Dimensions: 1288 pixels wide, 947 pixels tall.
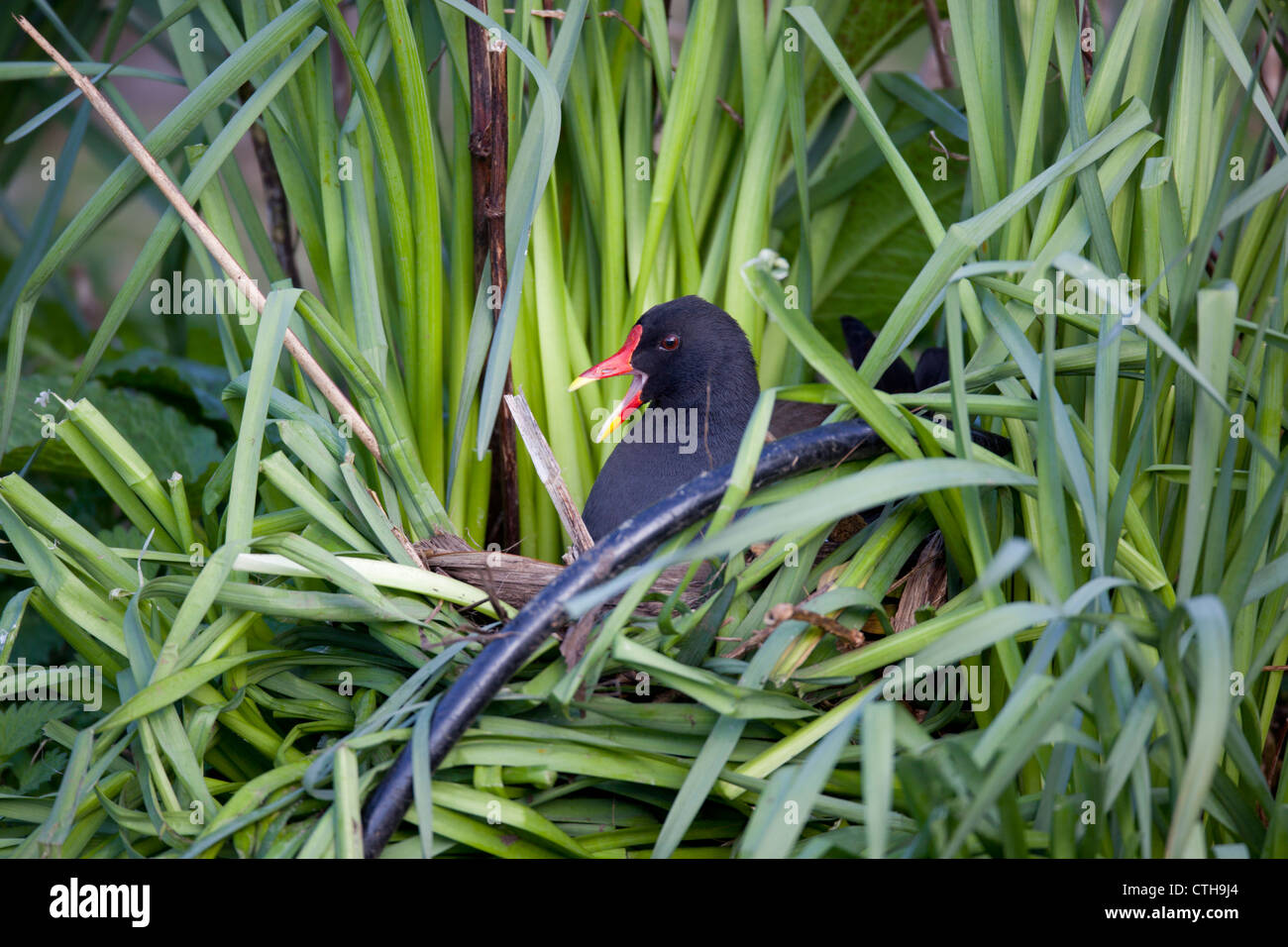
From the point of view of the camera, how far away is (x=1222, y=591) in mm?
920

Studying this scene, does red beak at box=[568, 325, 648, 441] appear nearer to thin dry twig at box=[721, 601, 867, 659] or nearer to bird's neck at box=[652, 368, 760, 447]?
bird's neck at box=[652, 368, 760, 447]

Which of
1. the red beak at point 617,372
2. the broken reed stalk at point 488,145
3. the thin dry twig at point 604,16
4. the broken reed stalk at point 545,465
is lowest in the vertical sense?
the broken reed stalk at point 545,465

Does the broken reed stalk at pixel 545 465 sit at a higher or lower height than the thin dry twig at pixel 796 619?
higher

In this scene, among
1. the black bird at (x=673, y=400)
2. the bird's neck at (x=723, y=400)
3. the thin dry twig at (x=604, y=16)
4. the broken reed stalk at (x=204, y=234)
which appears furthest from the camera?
the bird's neck at (x=723, y=400)

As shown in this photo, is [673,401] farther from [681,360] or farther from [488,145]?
[488,145]

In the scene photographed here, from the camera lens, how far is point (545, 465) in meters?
1.28

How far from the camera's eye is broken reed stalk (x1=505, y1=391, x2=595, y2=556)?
127 cm

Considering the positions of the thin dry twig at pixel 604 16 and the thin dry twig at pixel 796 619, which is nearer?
the thin dry twig at pixel 796 619

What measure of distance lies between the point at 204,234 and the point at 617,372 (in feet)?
2.01

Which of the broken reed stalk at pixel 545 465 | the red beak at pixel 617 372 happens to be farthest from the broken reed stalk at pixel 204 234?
the red beak at pixel 617 372

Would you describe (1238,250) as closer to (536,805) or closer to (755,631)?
(755,631)

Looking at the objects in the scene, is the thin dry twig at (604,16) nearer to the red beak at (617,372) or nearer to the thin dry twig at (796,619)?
the red beak at (617,372)

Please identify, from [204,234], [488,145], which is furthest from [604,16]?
[204,234]

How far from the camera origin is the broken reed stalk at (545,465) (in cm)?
127
